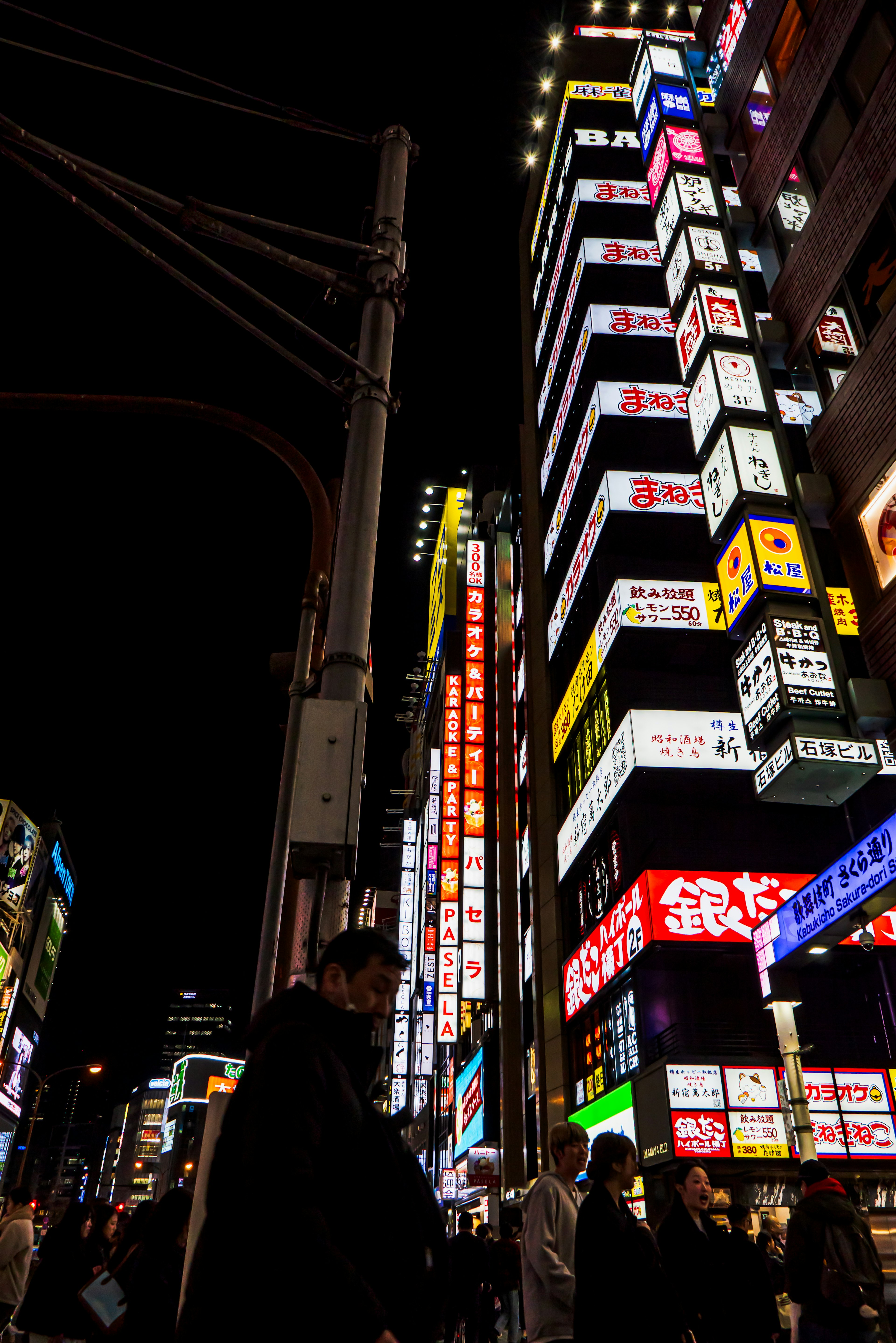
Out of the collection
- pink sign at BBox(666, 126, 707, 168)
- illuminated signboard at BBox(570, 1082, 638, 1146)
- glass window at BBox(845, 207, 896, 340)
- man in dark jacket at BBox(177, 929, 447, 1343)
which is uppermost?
pink sign at BBox(666, 126, 707, 168)

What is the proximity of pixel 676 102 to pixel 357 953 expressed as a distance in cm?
2549

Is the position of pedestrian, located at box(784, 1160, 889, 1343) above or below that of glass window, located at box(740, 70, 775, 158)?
below

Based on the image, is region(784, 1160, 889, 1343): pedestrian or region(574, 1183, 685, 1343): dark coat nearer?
region(574, 1183, 685, 1343): dark coat

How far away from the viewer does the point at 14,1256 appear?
9781 millimetres

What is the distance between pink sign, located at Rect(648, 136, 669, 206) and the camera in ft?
71.4

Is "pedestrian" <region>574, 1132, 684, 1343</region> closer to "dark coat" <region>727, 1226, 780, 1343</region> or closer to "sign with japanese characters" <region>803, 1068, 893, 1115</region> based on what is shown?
"dark coat" <region>727, 1226, 780, 1343</region>

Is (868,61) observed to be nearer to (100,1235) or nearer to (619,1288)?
(619,1288)

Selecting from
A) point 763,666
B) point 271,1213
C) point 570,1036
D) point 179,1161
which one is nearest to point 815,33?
point 763,666

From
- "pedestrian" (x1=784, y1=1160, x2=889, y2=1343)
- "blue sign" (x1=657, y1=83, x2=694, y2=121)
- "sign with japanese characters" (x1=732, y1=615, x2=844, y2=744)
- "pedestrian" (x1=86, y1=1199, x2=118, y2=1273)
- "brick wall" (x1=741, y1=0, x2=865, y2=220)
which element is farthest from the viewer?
"blue sign" (x1=657, y1=83, x2=694, y2=121)

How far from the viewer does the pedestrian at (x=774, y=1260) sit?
436 inches

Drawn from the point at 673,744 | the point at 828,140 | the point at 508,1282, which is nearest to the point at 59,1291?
the point at 508,1282

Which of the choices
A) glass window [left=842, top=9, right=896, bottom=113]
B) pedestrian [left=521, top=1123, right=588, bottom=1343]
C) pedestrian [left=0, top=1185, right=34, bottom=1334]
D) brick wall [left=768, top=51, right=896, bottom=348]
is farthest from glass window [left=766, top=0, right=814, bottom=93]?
pedestrian [left=0, top=1185, right=34, bottom=1334]

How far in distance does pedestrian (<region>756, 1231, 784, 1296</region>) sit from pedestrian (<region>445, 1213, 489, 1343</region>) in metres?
4.01

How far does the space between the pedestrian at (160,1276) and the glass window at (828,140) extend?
18.2 meters
